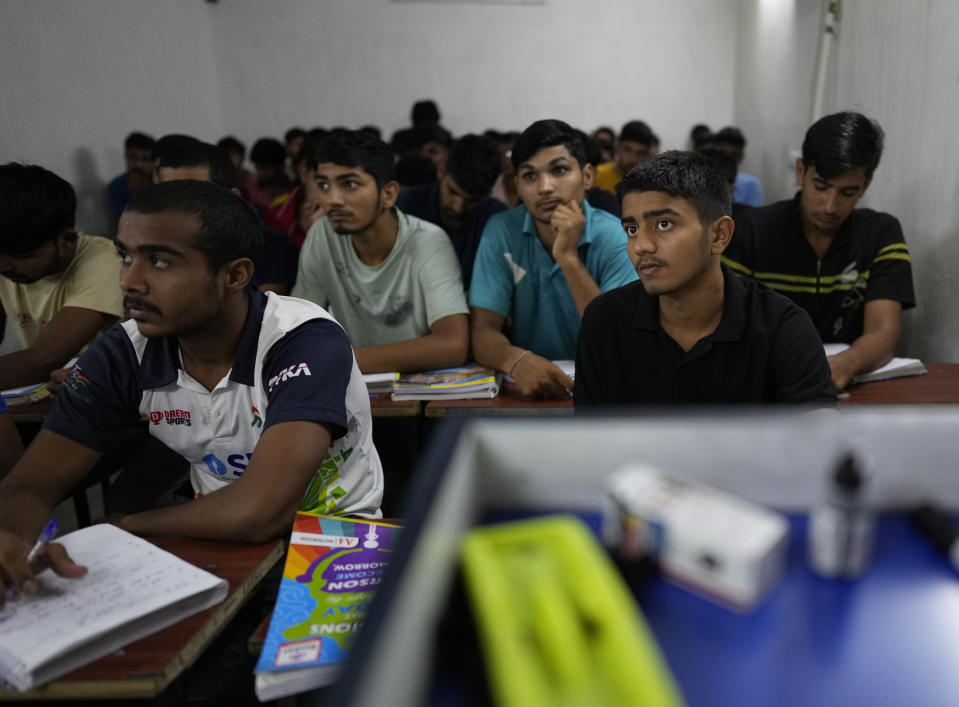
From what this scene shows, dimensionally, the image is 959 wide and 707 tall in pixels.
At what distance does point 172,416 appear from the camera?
4.59 feet

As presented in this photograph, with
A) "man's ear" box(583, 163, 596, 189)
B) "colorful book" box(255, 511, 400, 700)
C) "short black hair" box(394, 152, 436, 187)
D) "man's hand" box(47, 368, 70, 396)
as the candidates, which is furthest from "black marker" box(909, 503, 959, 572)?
"short black hair" box(394, 152, 436, 187)

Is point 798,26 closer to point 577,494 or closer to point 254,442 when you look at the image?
point 254,442

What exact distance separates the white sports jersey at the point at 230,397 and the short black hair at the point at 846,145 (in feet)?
5.05

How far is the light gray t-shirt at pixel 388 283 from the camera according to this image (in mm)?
2291

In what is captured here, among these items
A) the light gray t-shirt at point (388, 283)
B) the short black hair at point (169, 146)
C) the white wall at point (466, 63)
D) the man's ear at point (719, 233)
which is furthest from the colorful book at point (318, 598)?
the white wall at point (466, 63)

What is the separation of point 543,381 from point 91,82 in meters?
3.90

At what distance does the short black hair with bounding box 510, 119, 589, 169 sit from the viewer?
2.28 metres

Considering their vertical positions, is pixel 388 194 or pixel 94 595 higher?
pixel 388 194

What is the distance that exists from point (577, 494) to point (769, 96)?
5.39 metres

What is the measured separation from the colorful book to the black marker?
47 cm

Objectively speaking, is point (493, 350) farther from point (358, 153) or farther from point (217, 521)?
point (217, 521)

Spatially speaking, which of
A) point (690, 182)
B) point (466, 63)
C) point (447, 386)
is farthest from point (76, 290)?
point (466, 63)

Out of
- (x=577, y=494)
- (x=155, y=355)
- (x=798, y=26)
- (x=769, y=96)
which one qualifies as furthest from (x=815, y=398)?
(x=769, y=96)

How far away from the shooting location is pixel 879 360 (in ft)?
6.52
